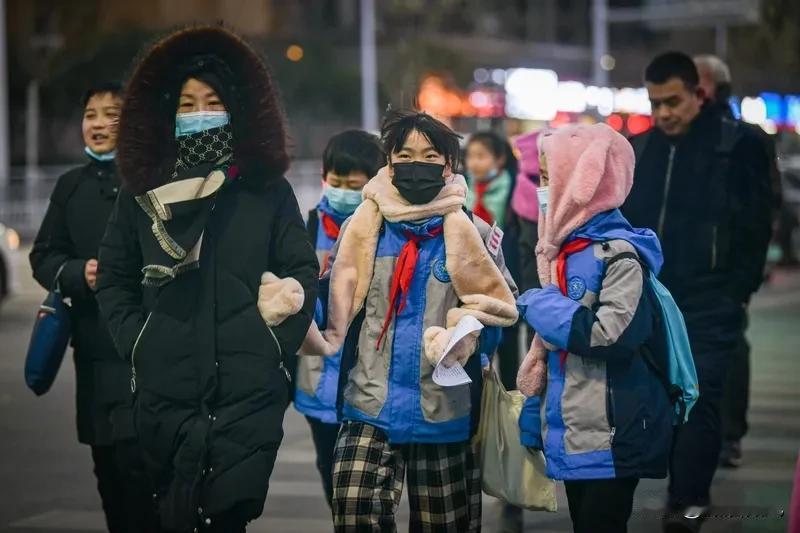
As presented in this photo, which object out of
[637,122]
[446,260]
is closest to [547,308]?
[446,260]

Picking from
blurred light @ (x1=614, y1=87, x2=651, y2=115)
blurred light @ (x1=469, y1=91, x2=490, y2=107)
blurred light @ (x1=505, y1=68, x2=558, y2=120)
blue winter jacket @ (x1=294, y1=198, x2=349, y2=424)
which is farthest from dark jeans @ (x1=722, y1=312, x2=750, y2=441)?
blurred light @ (x1=614, y1=87, x2=651, y2=115)

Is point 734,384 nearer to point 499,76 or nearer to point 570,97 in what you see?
point 499,76

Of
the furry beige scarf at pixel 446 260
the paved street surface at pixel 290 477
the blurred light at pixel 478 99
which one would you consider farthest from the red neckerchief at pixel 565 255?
the blurred light at pixel 478 99

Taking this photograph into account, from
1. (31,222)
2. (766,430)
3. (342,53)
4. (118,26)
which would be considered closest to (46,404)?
(766,430)

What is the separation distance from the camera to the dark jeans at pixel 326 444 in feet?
21.3

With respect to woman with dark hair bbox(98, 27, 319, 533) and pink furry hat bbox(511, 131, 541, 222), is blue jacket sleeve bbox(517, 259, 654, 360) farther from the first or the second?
pink furry hat bbox(511, 131, 541, 222)

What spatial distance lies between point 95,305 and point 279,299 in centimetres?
171

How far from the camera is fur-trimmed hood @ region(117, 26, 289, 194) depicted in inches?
191

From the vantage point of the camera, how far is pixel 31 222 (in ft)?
98.9

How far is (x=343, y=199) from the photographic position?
21.6ft

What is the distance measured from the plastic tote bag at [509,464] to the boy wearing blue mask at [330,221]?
104 cm

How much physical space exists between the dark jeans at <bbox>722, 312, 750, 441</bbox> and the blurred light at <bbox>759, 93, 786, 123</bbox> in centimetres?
4494

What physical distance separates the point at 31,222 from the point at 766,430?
22288 mm

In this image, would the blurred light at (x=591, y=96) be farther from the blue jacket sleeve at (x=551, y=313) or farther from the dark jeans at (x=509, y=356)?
the blue jacket sleeve at (x=551, y=313)
